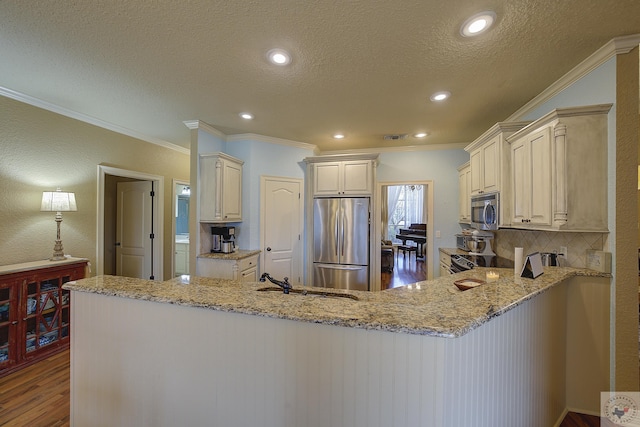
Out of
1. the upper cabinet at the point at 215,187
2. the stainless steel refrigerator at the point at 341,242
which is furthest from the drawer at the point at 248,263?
the stainless steel refrigerator at the point at 341,242

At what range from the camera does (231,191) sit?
140 inches

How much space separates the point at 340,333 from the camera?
3.05ft

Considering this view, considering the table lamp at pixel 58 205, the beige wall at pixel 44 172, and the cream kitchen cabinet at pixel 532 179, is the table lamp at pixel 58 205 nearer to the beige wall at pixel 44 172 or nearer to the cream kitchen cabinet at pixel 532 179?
the beige wall at pixel 44 172

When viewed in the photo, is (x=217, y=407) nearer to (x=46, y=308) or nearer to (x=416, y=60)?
(x=416, y=60)

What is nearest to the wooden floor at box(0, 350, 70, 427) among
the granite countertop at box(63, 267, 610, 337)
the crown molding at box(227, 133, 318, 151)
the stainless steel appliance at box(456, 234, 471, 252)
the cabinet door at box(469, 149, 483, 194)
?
the granite countertop at box(63, 267, 610, 337)

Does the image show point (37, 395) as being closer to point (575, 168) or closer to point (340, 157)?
point (340, 157)

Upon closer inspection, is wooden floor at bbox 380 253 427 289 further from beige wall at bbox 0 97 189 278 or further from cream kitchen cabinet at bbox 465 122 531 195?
beige wall at bbox 0 97 189 278

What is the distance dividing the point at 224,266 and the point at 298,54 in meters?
2.53

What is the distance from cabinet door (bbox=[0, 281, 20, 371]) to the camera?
2240mm

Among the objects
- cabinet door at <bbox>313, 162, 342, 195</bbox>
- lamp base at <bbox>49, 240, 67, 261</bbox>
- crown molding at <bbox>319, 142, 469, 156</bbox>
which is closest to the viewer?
lamp base at <bbox>49, 240, 67, 261</bbox>

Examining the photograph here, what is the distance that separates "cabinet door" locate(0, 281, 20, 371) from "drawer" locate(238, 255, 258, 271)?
6.55 feet

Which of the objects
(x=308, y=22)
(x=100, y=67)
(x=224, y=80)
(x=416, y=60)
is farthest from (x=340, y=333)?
(x=100, y=67)

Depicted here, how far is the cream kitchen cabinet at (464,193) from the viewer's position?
3.53 metres

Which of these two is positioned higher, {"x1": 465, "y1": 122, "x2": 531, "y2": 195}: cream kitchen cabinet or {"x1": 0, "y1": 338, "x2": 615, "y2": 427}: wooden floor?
{"x1": 465, "y1": 122, "x2": 531, "y2": 195}: cream kitchen cabinet
